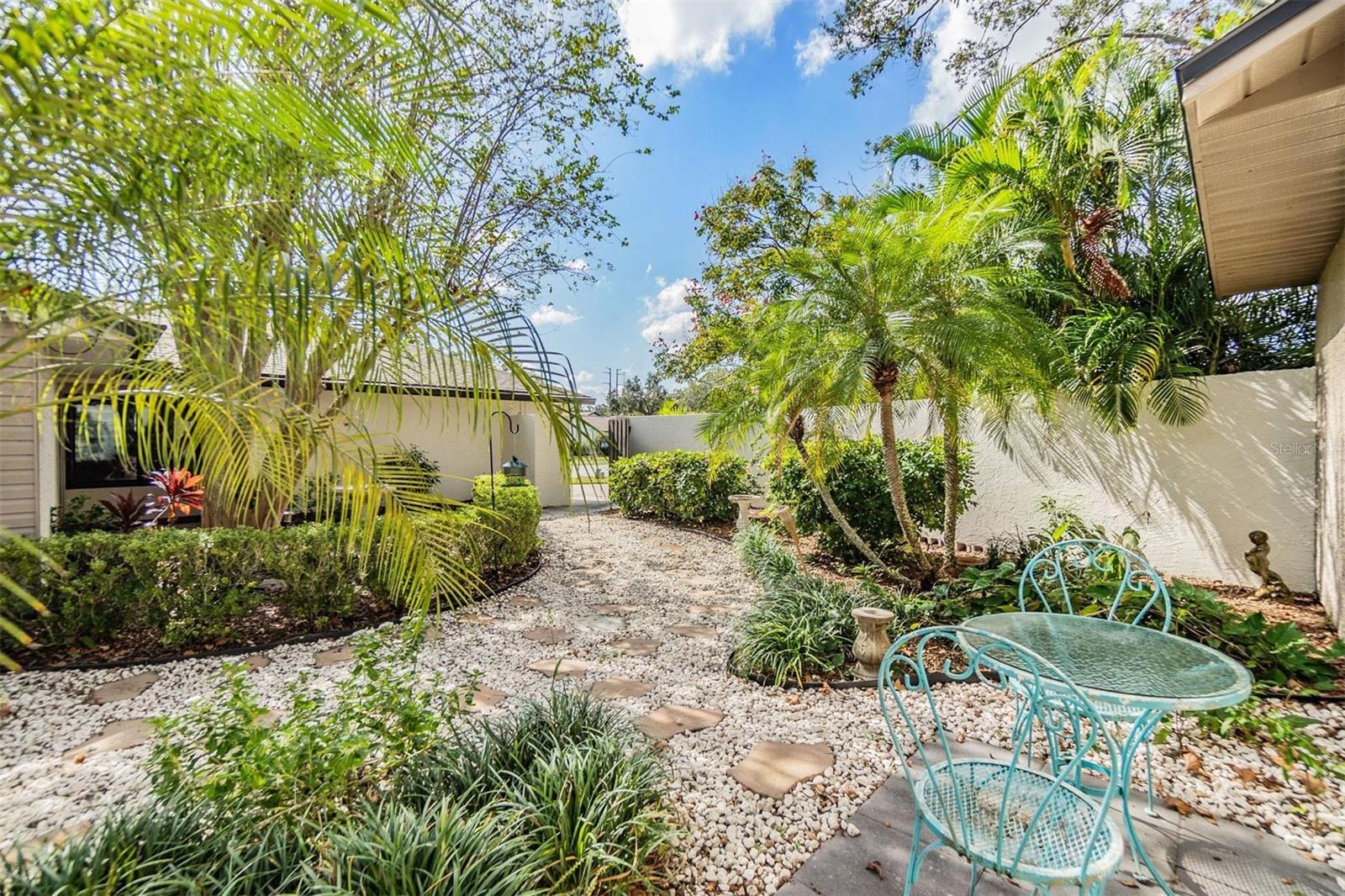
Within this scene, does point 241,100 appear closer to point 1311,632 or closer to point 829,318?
point 829,318

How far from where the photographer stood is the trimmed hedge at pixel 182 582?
425cm

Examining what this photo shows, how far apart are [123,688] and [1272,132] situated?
7813 millimetres

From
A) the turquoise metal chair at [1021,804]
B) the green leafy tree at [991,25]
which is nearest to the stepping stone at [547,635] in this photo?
the turquoise metal chair at [1021,804]

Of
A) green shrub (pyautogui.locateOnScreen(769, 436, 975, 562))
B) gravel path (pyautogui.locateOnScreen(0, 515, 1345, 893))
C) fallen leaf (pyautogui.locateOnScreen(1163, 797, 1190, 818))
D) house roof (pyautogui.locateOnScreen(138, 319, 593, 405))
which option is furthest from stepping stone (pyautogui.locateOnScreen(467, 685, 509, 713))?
green shrub (pyautogui.locateOnScreen(769, 436, 975, 562))

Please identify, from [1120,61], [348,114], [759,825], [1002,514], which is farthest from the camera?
[1002,514]

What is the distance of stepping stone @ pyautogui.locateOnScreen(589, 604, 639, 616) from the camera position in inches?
219

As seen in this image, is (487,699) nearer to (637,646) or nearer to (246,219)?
(637,646)

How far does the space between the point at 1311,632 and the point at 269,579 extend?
931cm

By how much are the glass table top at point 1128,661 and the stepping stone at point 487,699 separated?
2.79 metres

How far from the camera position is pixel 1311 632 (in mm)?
4520

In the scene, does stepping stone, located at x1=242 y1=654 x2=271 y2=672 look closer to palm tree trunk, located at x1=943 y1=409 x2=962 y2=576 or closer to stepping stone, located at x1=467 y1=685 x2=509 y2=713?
stepping stone, located at x1=467 y1=685 x2=509 y2=713

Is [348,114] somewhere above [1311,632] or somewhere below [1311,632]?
above

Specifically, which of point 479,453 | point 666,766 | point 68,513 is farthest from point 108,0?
→ point 479,453

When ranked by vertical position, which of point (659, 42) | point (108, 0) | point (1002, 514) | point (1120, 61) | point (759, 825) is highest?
point (659, 42)
